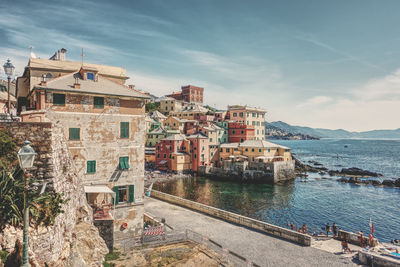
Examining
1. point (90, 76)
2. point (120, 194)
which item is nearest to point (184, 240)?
point (120, 194)

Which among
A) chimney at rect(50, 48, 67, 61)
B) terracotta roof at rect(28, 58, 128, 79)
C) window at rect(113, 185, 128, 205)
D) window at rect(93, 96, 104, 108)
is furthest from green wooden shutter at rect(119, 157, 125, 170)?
chimney at rect(50, 48, 67, 61)

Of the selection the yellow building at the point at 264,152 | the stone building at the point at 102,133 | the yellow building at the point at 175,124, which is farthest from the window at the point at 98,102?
the yellow building at the point at 175,124

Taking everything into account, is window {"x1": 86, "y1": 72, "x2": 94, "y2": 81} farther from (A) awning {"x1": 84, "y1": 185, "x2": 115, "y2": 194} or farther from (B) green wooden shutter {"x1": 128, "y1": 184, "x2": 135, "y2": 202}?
(B) green wooden shutter {"x1": 128, "y1": 184, "x2": 135, "y2": 202}

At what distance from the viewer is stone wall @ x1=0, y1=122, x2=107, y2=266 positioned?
31.9 feet

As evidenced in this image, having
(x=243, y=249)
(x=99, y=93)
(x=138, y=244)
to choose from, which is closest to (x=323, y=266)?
(x=243, y=249)

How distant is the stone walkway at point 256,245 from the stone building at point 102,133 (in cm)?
597

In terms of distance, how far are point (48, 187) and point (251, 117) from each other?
7735 cm

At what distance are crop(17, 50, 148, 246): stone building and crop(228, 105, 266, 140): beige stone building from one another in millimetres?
63752

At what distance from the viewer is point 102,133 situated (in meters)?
20.2

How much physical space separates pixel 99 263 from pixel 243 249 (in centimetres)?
1076

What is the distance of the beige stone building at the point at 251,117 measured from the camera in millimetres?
82500

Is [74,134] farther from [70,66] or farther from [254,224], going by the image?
[254,224]

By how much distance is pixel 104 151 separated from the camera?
20297mm

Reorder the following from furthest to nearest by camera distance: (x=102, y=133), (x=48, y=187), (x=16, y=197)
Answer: (x=102, y=133), (x=48, y=187), (x=16, y=197)
